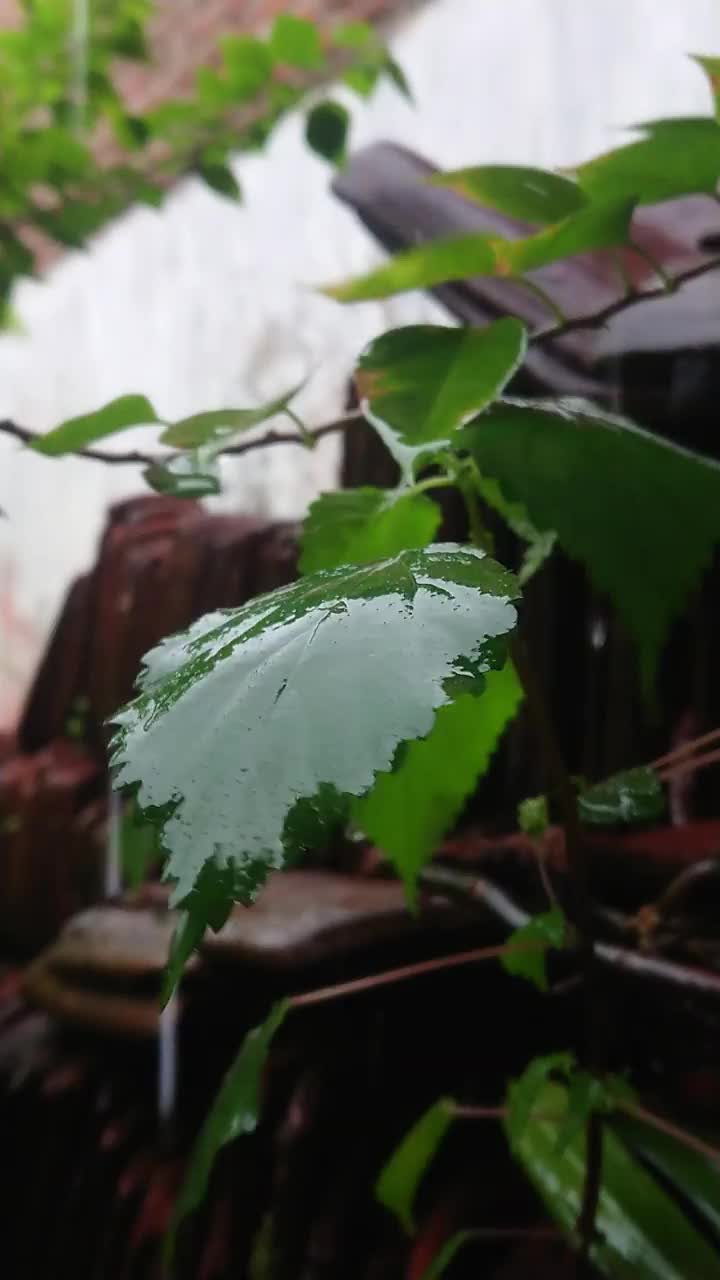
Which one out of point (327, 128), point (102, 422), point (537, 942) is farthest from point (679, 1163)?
point (327, 128)

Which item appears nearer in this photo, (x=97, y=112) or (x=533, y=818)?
(x=533, y=818)

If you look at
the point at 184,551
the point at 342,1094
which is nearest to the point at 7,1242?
the point at 342,1094

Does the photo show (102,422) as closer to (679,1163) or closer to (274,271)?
(679,1163)

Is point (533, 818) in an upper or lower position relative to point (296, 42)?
lower

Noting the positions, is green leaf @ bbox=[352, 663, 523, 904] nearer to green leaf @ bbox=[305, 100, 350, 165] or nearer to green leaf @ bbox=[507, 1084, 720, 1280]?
green leaf @ bbox=[507, 1084, 720, 1280]

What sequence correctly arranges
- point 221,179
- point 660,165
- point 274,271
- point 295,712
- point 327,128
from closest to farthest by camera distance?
point 295,712
point 660,165
point 327,128
point 221,179
point 274,271

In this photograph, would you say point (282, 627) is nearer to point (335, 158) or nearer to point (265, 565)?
point (335, 158)

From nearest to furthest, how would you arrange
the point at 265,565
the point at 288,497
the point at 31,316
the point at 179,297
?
1. the point at 265,565
2. the point at 288,497
3. the point at 179,297
4. the point at 31,316
